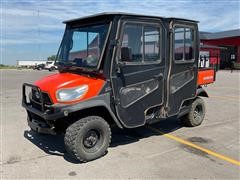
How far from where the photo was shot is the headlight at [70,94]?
4473mm

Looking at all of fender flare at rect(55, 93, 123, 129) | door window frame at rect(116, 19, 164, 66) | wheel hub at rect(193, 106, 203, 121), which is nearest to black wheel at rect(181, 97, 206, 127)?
wheel hub at rect(193, 106, 203, 121)

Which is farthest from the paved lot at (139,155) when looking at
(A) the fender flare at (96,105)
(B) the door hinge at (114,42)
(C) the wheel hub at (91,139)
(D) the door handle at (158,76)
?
(B) the door hinge at (114,42)

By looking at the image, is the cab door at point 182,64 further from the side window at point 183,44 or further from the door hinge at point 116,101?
the door hinge at point 116,101

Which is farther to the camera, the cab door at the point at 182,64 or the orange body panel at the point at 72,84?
the cab door at the point at 182,64

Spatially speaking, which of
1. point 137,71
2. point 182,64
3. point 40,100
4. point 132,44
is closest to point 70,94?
point 40,100

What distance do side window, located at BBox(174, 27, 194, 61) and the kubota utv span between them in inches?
0.8

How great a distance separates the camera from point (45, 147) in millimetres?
5375

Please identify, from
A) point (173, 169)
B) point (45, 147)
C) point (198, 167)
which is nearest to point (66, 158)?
point (45, 147)

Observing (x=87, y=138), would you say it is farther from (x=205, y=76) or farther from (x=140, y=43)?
(x=205, y=76)

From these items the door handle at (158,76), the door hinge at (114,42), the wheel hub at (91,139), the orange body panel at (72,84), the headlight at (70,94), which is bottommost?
the wheel hub at (91,139)

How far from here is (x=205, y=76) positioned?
693 centimetres

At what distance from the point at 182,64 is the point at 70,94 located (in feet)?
8.57

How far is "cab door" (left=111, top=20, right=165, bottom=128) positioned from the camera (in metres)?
4.87

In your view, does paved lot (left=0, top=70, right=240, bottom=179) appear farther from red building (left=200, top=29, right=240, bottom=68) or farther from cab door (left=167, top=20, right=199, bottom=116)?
red building (left=200, top=29, right=240, bottom=68)
